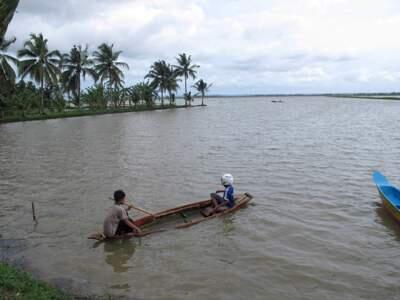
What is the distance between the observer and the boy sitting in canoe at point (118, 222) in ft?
26.2

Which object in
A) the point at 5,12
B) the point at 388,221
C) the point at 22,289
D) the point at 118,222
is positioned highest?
the point at 5,12

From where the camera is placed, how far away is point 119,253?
7785 mm

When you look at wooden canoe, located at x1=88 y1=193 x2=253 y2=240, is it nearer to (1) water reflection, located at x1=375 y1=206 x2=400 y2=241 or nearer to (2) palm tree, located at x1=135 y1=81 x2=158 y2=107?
(1) water reflection, located at x1=375 y1=206 x2=400 y2=241

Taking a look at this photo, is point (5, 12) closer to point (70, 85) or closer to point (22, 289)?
point (22, 289)

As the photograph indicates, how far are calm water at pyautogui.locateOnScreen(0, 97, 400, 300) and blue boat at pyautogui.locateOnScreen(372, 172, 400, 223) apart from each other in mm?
324

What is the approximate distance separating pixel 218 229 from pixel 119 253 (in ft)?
8.42

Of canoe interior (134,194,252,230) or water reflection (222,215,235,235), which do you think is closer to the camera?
canoe interior (134,194,252,230)

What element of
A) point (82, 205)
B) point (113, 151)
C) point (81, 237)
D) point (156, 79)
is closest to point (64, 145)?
point (113, 151)

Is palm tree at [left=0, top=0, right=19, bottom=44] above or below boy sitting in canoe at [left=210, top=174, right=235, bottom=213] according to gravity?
above

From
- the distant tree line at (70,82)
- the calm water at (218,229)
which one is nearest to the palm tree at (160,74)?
the distant tree line at (70,82)

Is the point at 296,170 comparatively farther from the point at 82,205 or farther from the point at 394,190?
the point at 82,205

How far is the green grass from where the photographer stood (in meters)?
4.78

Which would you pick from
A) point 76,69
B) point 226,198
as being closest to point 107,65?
point 76,69

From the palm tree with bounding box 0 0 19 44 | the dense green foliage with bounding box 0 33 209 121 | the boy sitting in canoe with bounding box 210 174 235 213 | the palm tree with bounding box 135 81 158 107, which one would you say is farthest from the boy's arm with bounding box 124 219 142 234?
the palm tree with bounding box 135 81 158 107
